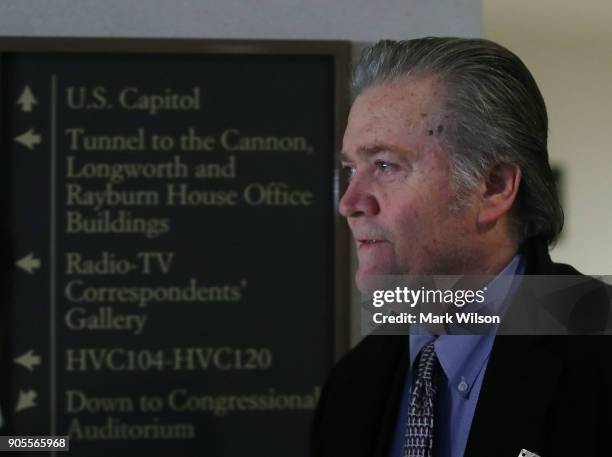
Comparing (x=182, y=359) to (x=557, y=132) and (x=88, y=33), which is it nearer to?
(x=88, y=33)

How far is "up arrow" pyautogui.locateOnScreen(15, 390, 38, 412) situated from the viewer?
144 cm

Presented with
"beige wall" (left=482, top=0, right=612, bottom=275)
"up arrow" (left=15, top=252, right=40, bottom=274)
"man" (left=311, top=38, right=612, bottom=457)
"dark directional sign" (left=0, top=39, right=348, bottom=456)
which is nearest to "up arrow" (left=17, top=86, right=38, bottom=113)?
"dark directional sign" (left=0, top=39, right=348, bottom=456)

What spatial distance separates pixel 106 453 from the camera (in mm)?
1454

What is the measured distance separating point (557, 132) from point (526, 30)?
0.53 meters

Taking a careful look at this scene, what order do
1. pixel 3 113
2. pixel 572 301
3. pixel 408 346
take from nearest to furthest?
1. pixel 572 301
2. pixel 408 346
3. pixel 3 113

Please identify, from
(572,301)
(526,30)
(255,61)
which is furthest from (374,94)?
(526,30)

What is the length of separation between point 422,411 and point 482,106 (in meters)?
0.34

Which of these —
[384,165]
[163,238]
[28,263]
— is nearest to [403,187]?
[384,165]

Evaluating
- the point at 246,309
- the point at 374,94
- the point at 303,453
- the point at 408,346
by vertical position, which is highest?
the point at 374,94

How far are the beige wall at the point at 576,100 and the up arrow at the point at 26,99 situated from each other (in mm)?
2153

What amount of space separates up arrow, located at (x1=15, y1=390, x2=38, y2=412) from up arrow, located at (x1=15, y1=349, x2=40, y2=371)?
5 centimetres

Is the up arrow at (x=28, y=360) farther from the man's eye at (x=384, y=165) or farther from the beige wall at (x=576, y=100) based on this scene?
the beige wall at (x=576, y=100)

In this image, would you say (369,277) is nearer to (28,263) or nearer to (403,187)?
(403,187)

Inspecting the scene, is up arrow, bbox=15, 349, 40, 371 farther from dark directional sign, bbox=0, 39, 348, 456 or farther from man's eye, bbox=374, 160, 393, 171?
man's eye, bbox=374, 160, 393, 171
